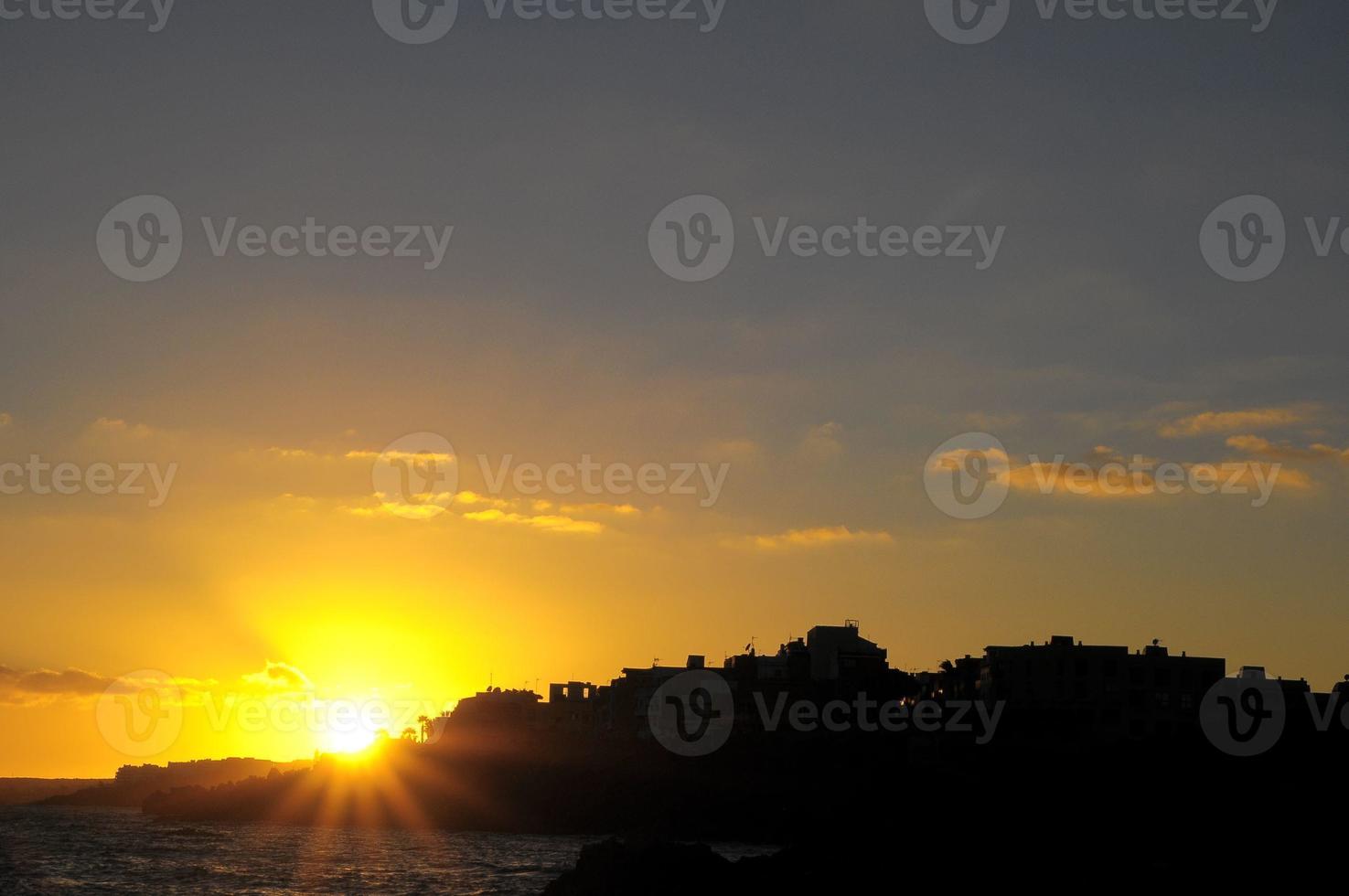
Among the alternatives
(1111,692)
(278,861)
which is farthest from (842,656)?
(278,861)

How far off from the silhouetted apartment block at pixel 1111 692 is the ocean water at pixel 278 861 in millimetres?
42981

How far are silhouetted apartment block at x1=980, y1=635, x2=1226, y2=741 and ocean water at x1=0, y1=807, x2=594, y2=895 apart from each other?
43.0 metres

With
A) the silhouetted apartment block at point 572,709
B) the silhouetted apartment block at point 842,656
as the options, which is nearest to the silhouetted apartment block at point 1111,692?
the silhouetted apartment block at point 842,656

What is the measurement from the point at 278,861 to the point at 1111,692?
2870 inches

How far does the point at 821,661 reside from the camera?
16125 cm

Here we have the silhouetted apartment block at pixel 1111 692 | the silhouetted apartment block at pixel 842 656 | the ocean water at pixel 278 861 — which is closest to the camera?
the ocean water at pixel 278 861

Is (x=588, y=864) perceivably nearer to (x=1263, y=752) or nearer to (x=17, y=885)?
(x=17, y=885)

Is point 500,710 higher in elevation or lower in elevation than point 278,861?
higher

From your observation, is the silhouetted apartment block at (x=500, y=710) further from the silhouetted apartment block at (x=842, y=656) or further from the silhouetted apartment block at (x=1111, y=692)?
the silhouetted apartment block at (x=1111, y=692)

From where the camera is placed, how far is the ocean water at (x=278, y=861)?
347ft

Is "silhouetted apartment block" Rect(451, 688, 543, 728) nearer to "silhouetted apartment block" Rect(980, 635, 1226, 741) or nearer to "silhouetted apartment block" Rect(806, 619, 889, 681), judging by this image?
"silhouetted apartment block" Rect(806, 619, 889, 681)

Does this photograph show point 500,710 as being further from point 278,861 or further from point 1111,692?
A: point 1111,692

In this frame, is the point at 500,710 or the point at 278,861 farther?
the point at 500,710

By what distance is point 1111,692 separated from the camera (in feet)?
432
